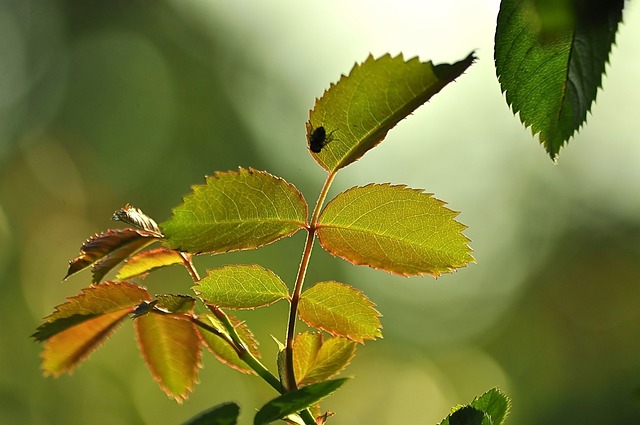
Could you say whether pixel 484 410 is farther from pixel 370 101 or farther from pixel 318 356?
pixel 370 101

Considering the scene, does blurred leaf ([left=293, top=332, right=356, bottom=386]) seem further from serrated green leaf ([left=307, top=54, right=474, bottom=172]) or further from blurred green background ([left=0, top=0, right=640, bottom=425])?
blurred green background ([left=0, top=0, right=640, bottom=425])

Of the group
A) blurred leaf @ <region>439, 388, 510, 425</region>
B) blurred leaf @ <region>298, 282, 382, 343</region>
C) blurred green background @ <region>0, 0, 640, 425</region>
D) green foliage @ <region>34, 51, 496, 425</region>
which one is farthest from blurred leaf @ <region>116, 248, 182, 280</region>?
blurred green background @ <region>0, 0, 640, 425</region>

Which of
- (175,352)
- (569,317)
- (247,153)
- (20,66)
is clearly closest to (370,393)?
(569,317)

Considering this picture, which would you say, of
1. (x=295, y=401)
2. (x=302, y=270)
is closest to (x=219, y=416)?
(x=295, y=401)

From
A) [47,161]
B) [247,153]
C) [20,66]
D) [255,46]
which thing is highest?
[20,66]

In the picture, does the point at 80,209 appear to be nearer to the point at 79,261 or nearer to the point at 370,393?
the point at 370,393

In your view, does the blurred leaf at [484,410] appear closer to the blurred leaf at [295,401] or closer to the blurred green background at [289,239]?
the blurred leaf at [295,401]
